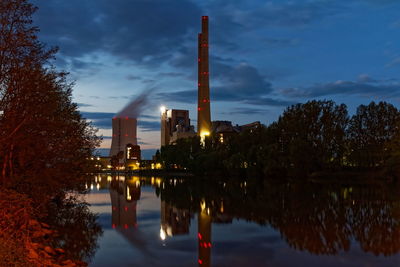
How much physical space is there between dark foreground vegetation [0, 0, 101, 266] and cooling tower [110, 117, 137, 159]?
15843cm

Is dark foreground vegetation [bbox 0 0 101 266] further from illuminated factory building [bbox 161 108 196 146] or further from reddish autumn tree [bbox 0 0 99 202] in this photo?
illuminated factory building [bbox 161 108 196 146]

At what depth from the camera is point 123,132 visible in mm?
A: 184000

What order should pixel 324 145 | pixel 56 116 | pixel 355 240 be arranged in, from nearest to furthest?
pixel 355 240 < pixel 56 116 < pixel 324 145

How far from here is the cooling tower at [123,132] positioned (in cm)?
18125

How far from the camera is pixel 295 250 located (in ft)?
57.9

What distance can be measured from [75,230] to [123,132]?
537 feet

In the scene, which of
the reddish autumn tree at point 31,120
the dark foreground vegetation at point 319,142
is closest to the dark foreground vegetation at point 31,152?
the reddish autumn tree at point 31,120

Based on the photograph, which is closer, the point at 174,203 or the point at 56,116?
the point at 56,116

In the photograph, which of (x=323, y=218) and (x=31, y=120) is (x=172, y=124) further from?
(x=31, y=120)

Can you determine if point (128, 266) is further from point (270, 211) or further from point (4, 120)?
point (270, 211)

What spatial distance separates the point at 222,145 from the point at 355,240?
69923 millimetres

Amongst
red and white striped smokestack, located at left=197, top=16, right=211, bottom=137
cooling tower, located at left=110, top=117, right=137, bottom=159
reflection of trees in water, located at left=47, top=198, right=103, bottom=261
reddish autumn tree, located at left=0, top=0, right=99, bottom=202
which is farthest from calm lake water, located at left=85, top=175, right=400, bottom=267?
cooling tower, located at left=110, top=117, right=137, bottom=159

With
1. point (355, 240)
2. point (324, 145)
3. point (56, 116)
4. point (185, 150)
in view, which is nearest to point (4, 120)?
point (56, 116)

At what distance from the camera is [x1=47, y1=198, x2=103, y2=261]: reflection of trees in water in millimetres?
17766
